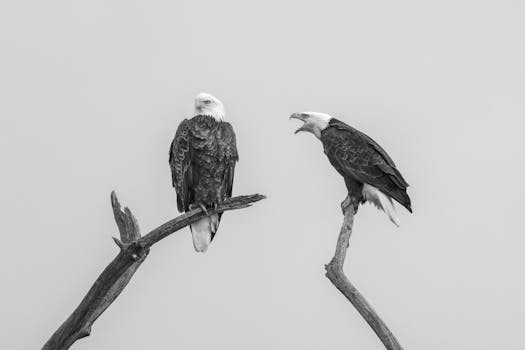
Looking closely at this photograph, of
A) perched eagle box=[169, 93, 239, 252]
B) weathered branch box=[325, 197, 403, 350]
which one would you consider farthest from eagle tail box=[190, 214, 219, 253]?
weathered branch box=[325, 197, 403, 350]

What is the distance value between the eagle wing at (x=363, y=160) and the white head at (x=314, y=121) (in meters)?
0.11

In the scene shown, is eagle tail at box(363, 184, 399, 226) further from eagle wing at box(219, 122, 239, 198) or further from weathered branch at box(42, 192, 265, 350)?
weathered branch at box(42, 192, 265, 350)

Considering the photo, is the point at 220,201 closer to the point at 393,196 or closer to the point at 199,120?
the point at 199,120

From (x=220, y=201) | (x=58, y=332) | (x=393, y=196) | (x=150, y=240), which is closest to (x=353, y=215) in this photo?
(x=393, y=196)

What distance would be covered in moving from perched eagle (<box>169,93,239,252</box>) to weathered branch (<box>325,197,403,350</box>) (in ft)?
4.43

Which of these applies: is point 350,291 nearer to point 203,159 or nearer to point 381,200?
point 381,200

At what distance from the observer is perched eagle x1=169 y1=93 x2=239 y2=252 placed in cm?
1081

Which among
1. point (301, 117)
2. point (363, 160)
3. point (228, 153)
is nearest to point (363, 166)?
point (363, 160)

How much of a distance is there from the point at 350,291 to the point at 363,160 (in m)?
1.77

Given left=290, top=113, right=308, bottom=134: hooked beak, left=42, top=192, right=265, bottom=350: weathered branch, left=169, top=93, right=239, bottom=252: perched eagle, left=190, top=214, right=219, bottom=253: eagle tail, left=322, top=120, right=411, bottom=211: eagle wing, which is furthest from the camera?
left=290, top=113, right=308, bottom=134: hooked beak

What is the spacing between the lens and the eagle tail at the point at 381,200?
11.1 meters

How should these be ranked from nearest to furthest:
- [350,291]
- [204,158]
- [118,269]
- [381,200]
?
1. [118,269]
2. [350,291]
3. [204,158]
4. [381,200]

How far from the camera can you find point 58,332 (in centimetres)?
1002

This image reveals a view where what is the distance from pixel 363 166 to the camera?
11281 mm
